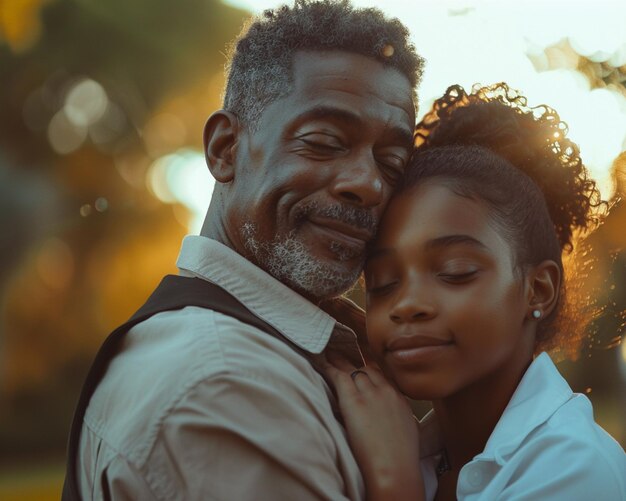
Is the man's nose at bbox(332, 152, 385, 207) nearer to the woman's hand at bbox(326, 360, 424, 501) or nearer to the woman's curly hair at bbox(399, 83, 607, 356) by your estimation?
the woman's curly hair at bbox(399, 83, 607, 356)

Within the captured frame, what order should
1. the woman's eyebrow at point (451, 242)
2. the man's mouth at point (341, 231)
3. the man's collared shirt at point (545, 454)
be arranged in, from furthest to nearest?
1. the man's mouth at point (341, 231)
2. the woman's eyebrow at point (451, 242)
3. the man's collared shirt at point (545, 454)

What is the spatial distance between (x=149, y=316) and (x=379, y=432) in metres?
0.84

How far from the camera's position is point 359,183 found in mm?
3260

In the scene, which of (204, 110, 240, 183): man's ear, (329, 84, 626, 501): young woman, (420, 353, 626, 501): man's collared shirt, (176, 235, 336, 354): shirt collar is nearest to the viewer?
(420, 353, 626, 501): man's collared shirt

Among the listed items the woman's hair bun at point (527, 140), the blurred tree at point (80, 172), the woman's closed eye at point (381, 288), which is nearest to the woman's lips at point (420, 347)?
the woman's closed eye at point (381, 288)

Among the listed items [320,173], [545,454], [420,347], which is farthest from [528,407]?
[320,173]

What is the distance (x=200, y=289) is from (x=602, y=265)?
7.44ft

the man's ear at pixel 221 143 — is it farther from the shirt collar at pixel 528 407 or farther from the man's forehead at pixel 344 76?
the shirt collar at pixel 528 407

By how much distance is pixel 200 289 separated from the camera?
2.98 meters

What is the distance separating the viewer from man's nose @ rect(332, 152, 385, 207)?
3.27m

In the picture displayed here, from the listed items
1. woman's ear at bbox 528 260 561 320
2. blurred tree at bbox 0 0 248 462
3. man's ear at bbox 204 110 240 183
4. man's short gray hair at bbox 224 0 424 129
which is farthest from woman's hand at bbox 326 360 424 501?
blurred tree at bbox 0 0 248 462

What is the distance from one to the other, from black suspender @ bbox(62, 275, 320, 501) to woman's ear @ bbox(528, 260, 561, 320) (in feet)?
3.06

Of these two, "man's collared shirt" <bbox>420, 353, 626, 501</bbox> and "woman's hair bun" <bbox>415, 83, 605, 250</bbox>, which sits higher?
"woman's hair bun" <bbox>415, 83, 605, 250</bbox>

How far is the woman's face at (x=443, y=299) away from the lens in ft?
10.1
